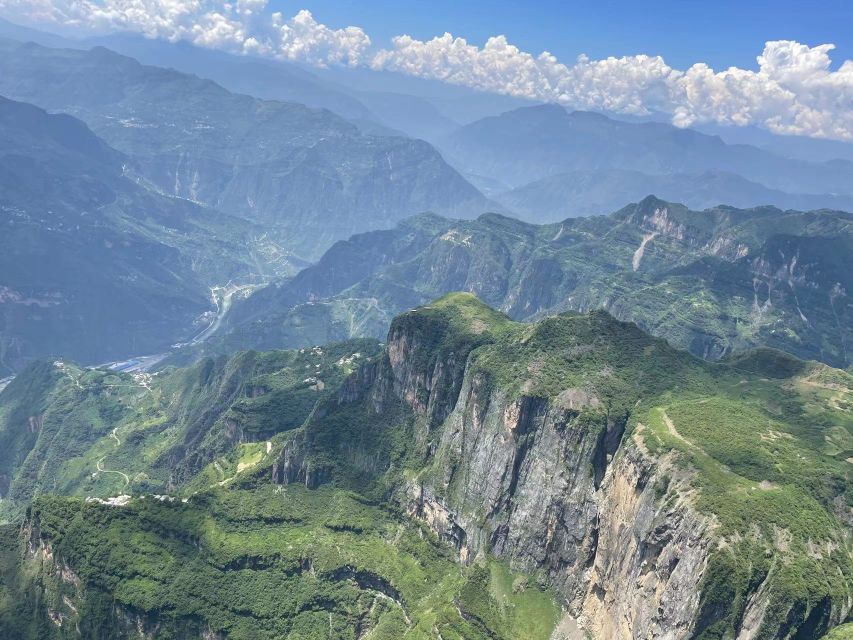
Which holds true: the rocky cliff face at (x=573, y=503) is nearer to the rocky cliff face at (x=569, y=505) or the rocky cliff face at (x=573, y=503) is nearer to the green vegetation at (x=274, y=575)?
the rocky cliff face at (x=569, y=505)

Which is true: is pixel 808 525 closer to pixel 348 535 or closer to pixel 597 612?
pixel 597 612

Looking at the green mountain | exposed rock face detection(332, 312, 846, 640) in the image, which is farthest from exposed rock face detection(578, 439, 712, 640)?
the green mountain

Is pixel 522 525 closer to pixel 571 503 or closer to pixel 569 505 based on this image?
pixel 569 505

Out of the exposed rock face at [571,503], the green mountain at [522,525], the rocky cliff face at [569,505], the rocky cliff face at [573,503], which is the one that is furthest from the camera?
the rocky cliff face at [569,505]

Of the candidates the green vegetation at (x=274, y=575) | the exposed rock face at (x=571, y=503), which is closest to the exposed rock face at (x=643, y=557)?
the exposed rock face at (x=571, y=503)

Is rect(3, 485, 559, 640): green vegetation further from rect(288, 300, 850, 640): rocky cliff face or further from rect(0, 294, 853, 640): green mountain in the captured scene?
rect(288, 300, 850, 640): rocky cliff face

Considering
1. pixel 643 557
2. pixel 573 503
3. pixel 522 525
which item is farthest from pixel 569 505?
pixel 643 557

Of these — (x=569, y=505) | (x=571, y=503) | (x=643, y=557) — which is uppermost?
(x=643, y=557)

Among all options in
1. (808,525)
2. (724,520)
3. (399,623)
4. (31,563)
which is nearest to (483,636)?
(399,623)

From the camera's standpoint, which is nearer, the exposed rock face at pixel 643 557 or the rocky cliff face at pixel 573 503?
the exposed rock face at pixel 643 557
